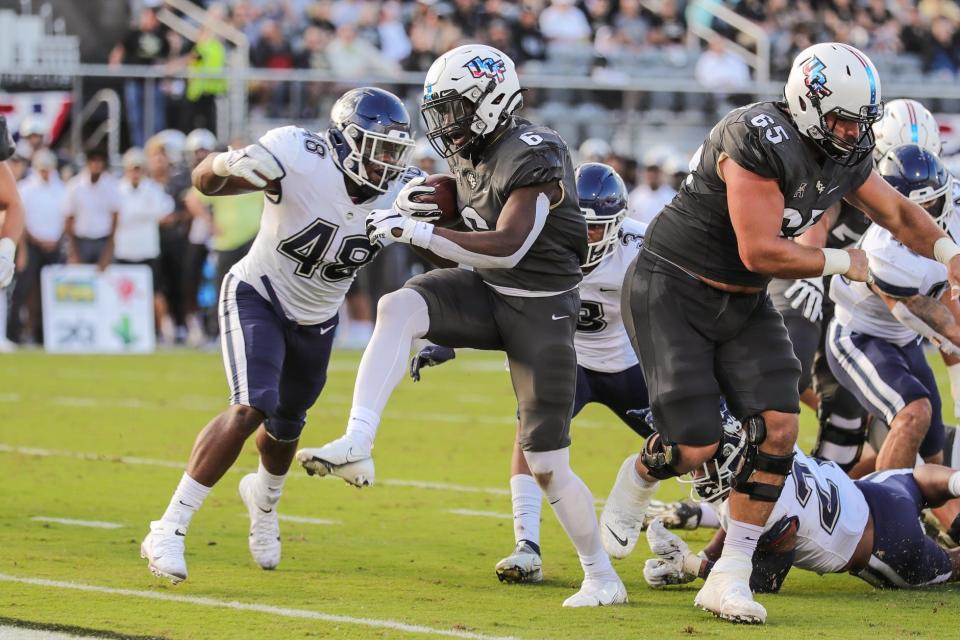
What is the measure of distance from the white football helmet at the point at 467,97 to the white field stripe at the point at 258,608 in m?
1.57

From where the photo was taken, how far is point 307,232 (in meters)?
5.64

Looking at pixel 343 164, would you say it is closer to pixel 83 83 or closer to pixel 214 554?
pixel 214 554

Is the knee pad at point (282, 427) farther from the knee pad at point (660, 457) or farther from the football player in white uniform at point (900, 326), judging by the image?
the football player in white uniform at point (900, 326)

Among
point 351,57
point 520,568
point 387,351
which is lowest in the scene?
point 520,568

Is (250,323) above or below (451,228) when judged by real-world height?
below

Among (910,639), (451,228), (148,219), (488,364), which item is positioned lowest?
(488,364)

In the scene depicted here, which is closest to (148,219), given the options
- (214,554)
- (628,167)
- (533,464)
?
(628,167)

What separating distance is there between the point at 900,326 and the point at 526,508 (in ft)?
6.52

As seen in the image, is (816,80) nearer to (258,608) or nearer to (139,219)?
(258,608)

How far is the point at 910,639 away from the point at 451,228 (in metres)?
2.02

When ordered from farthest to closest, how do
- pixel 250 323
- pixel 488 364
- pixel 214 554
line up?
pixel 488 364 < pixel 214 554 < pixel 250 323

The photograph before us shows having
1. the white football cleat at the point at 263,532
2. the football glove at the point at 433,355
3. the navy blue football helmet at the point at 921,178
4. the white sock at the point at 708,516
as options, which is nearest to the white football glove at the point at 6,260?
the white football cleat at the point at 263,532

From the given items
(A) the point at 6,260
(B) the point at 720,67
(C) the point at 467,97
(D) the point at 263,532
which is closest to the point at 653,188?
(B) the point at 720,67

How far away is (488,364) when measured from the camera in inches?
562
